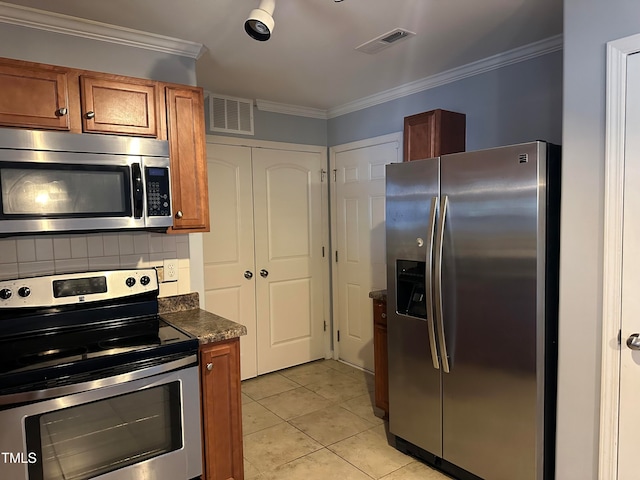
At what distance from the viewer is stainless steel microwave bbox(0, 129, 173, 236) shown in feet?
6.12

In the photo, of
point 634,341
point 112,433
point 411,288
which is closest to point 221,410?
point 112,433

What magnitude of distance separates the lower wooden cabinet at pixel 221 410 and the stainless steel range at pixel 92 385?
0.21ft

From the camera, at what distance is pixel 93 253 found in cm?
239

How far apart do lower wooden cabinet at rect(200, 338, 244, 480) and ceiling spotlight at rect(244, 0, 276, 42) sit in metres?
1.37

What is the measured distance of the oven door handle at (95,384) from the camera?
163cm

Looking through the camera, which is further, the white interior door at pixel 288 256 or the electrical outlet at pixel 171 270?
the white interior door at pixel 288 256

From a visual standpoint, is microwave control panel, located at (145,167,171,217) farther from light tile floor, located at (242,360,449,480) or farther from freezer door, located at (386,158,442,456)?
light tile floor, located at (242,360,449,480)

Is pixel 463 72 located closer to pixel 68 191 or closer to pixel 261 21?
pixel 261 21

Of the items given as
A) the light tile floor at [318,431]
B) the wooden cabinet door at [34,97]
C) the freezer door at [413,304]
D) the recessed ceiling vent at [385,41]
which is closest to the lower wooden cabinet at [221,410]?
the light tile floor at [318,431]

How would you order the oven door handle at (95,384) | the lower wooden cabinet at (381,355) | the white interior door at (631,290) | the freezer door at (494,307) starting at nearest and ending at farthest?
the oven door handle at (95,384), the white interior door at (631,290), the freezer door at (494,307), the lower wooden cabinet at (381,355)

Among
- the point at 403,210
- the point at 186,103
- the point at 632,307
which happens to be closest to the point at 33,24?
the point at 186,103

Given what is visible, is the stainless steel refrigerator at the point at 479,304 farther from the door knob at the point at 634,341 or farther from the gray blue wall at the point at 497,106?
the gray blue wall at the point at 497,106

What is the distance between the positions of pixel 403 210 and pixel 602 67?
3.60ft

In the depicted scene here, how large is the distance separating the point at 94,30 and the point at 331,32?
121cm
